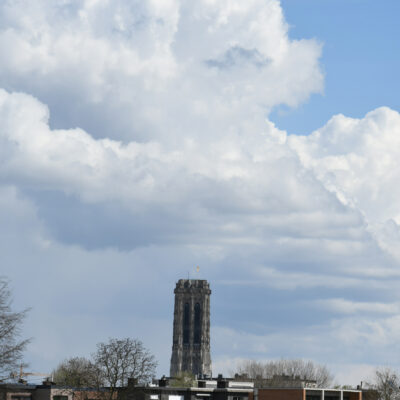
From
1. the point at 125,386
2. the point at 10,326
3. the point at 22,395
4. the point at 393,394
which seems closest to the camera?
the point at 10,326

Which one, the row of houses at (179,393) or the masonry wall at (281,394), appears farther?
the row of houses at (179,393)

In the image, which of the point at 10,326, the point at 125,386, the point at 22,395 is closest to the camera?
the point at 10,326

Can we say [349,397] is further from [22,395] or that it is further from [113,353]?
[22,395]

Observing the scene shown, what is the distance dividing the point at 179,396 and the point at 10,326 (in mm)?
60367

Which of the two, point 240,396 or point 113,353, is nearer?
point 240,396

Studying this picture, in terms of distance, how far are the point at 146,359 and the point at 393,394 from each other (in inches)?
2427

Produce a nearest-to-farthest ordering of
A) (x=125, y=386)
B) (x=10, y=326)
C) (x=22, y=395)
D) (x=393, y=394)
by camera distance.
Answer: (x=10, y=326) → (x=22, y=395) → (x=125, y=386) → (x=393, y=394)

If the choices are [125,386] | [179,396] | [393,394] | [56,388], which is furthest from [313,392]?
[393,394]

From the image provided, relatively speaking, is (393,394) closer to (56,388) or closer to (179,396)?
(179,396)

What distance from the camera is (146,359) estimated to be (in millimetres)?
131500

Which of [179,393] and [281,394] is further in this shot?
[179,393]

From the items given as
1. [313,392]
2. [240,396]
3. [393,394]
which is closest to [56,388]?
[240,396]

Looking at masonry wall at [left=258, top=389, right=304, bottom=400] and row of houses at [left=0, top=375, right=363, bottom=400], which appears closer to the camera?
masonry wall at [left=258, top=389, right=304, bottom=400]

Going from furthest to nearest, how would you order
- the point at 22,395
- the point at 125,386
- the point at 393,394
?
1. the point at 393,394
2. the point at 125,386
3. the point at 22,395
